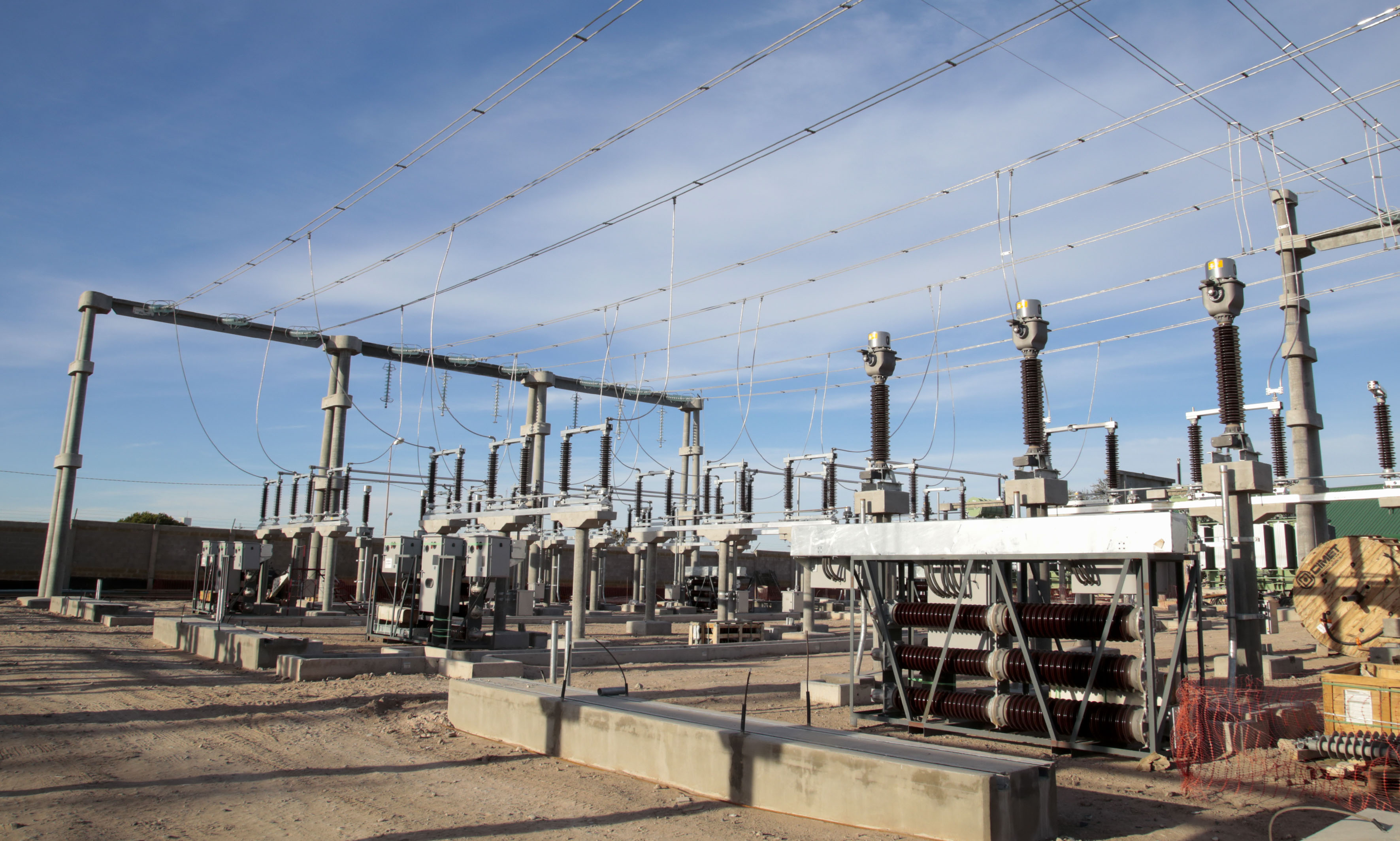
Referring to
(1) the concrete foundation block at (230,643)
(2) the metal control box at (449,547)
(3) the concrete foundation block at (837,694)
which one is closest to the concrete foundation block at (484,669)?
(1) the concrete foundation block at (230,643)

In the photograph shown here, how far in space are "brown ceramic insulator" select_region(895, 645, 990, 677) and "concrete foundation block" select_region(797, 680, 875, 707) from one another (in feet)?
6.29

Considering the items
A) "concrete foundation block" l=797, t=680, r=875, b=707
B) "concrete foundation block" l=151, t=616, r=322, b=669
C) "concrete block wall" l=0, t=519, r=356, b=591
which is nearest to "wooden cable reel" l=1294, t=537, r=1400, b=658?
"concrete foundation block" l=797, t=680, r=875, b=707

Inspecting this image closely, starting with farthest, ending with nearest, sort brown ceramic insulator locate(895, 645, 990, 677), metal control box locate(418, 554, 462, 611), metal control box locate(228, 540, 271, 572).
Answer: metal control box locate(228, 540, 271, 572) < metal control box locate(418, 554, 462, 611) < brown ceramic insulator locate(895, 645, 990, 677)

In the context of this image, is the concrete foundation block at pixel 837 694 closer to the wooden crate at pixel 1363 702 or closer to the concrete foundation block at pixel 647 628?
the wooden crate at pixel 1363 702

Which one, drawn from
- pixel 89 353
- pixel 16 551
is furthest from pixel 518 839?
pixel 16 551

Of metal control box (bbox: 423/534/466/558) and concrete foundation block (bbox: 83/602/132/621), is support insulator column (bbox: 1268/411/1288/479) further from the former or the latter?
concrete foundation block (bbox: 83/602/132/621)

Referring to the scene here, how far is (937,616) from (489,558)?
11.6 metres

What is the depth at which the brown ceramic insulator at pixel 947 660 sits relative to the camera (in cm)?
1061

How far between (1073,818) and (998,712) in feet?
9.51

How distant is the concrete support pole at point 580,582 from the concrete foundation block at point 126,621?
11.5 metres

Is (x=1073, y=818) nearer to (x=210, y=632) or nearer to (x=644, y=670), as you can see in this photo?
(x=644, y=670)

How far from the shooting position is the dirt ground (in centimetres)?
683

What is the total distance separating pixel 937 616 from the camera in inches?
437

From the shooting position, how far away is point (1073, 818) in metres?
7.29
